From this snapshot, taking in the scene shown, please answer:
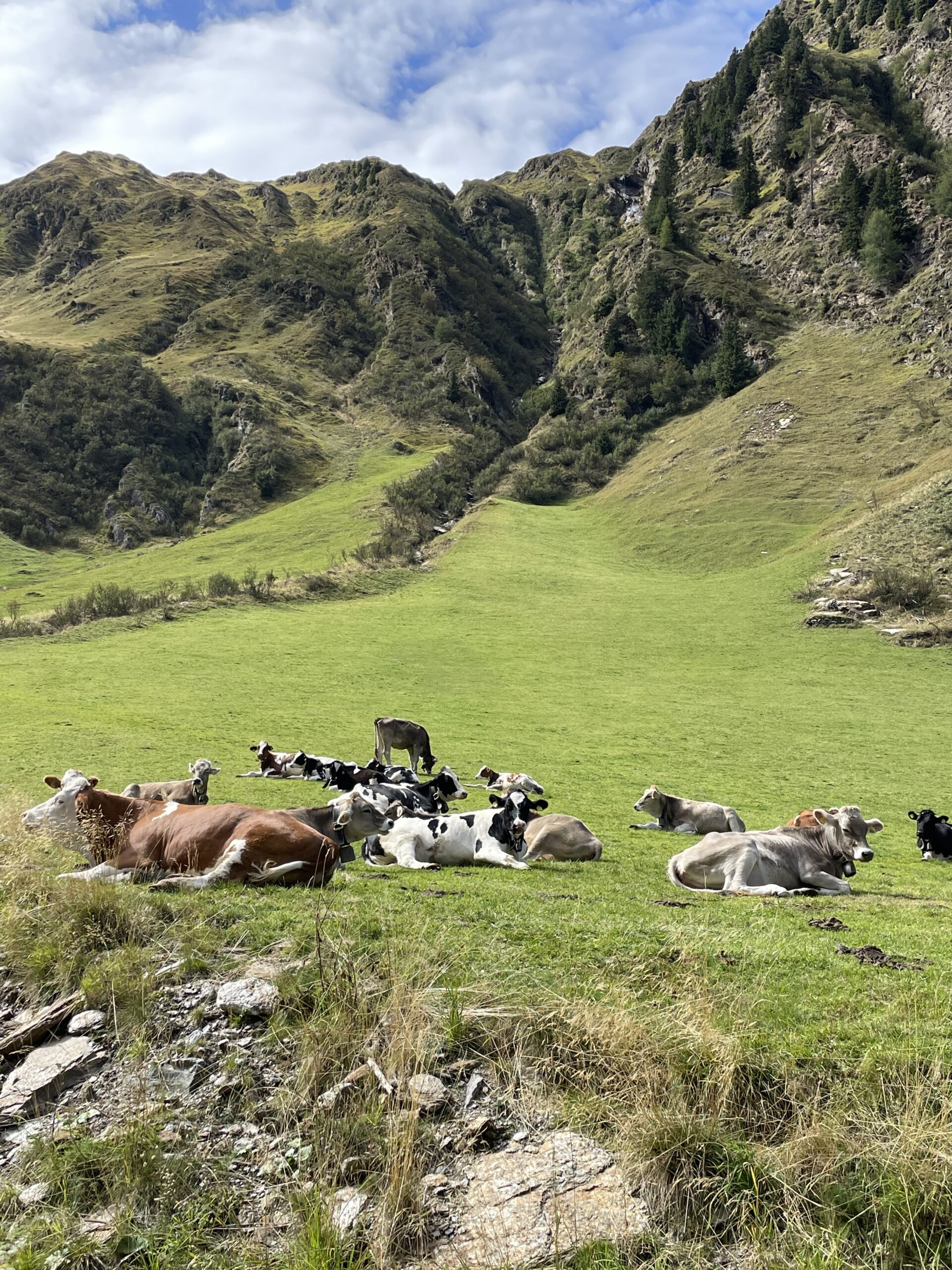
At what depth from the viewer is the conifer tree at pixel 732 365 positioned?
10256cm

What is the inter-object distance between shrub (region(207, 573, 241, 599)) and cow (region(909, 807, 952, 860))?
46971mm

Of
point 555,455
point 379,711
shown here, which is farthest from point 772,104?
point 379,711

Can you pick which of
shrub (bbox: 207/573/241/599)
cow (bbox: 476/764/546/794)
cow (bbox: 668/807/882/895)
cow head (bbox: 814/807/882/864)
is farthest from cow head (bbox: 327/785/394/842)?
shrub (bbox: 207/573/241/599)

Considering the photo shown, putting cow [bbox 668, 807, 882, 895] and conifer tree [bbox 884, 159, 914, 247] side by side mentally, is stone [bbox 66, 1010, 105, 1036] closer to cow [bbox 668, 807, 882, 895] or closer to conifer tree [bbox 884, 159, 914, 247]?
cow [bbox 668, 807, 882, 895]

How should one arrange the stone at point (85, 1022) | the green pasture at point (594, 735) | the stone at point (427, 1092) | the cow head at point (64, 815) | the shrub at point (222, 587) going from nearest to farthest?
the stone at point (427, 1092), the stone at point (85, 1022), the green pasture at point (594, 735), the cow head at point (64, 815), the shrub at point (222, 587)

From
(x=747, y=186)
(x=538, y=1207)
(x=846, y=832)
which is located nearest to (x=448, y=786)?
(x=846, y=832)

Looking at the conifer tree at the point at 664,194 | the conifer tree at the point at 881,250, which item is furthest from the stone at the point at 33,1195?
the conifer tree at the point at 664,194

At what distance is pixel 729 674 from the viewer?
37688 millimetres

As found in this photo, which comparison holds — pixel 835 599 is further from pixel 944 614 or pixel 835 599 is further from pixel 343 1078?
pixel 343 1078

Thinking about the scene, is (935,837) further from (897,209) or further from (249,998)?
(897,209)

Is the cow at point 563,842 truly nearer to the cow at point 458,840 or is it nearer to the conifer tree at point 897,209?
the cow at point 458,840

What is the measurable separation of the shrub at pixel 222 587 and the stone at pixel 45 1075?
50584 millimetres

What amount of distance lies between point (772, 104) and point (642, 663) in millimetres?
154284

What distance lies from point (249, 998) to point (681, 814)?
12.1 meters
